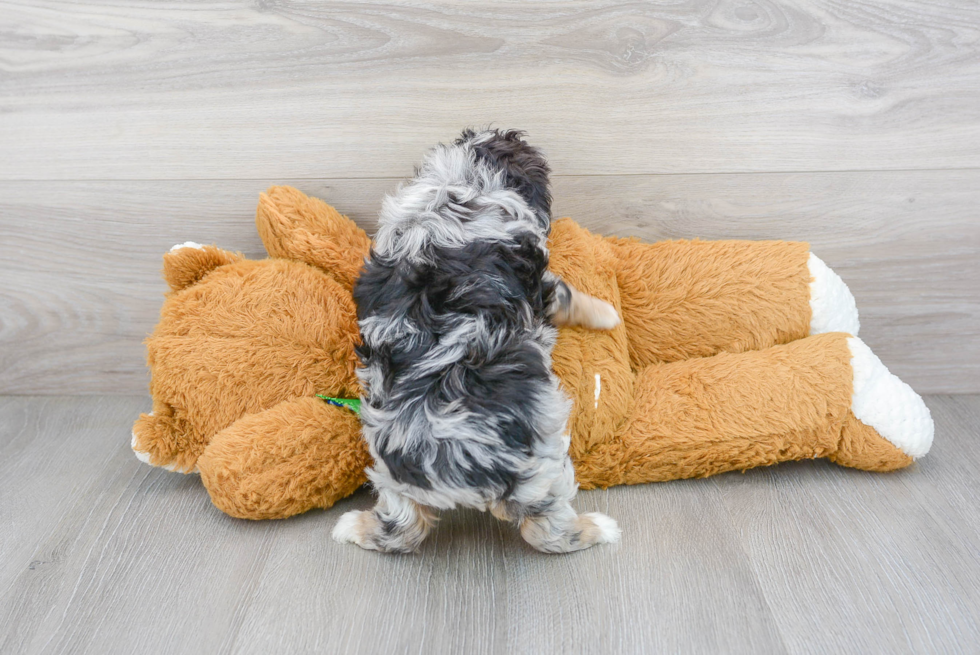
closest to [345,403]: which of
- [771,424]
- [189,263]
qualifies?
[189,263]

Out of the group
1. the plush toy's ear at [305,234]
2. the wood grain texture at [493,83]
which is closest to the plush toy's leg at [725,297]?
the wood grain texture at [493,83]

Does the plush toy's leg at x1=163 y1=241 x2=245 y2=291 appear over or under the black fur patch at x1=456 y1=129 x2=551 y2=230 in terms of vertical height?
under

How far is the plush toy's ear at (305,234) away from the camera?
5.83 feet

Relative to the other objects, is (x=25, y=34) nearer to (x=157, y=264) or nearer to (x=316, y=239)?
(x=157, y=264)

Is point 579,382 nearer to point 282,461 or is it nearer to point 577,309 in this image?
point 577,309

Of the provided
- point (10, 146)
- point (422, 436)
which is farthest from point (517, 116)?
point (10, 146)

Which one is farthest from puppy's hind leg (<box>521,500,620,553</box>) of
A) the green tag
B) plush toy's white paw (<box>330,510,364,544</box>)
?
the green tag

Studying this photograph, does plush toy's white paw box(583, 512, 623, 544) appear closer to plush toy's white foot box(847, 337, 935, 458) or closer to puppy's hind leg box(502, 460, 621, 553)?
puppy's hind leg box(502, 460, 621, 553)

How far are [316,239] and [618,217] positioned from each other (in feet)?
2.62

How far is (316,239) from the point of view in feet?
5.85

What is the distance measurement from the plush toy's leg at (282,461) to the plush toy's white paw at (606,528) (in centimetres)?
55

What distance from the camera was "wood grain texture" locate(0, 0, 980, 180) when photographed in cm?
178

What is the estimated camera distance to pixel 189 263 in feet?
5.74

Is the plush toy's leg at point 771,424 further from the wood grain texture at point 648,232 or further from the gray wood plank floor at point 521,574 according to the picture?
the wood grain texture at point 648,232
